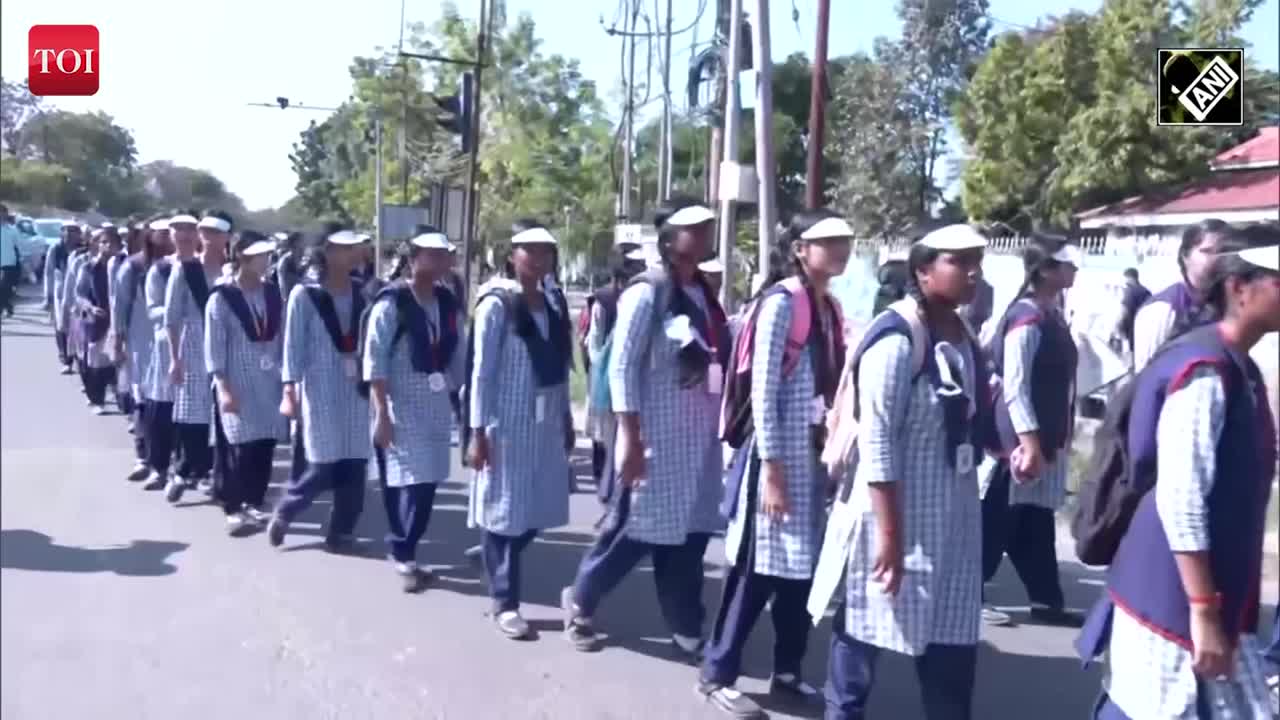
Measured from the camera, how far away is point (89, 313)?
470 inches

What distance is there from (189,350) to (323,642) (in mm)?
3342

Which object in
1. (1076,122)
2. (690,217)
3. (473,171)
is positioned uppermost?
(1076,122)

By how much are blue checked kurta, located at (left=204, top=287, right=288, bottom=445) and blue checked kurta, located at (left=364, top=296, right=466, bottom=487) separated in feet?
5.09

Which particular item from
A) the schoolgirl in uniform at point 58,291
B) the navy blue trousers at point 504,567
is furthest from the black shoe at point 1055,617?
the schoolgirl in uniform at point 58,291

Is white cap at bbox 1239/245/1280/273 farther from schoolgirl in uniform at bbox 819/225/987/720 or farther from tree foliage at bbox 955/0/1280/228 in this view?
tree foliage at bbox 955/0/1280/228

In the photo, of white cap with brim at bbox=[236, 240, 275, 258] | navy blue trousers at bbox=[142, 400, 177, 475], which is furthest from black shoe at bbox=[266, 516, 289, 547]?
navy blue trousers at bbox=[142, 400, 177, 475]

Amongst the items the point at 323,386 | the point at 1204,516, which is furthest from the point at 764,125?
the point at 1204,516

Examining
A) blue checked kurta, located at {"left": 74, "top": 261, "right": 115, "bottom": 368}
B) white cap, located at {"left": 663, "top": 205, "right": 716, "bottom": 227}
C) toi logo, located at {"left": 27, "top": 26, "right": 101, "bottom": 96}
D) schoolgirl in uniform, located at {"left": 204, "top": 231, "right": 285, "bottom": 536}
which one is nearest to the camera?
toi logo, located at {"left": 27, "top": 26, "right": 101, "bottom": 96}

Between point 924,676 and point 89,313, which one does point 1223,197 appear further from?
point 924,676

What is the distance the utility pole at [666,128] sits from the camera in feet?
35.1

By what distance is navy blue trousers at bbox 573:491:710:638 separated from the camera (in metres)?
5.78

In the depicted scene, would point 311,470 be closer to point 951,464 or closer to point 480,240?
point 480,240

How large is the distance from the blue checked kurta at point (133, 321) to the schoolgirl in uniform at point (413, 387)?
132 inches

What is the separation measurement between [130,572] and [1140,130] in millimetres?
12881
